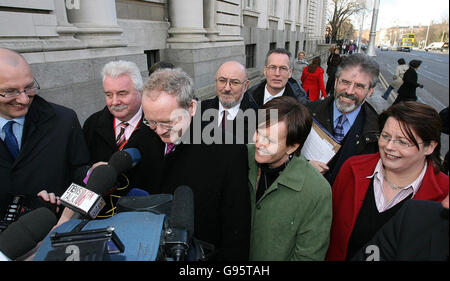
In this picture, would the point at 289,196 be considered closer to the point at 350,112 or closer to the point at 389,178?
the point at 389,178

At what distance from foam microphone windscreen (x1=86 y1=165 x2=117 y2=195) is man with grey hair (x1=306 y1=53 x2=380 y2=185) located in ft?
5.16

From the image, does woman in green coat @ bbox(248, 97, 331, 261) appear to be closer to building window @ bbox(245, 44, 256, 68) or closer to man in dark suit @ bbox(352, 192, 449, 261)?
man in dark suit @ bbox(352, 192, 449, 261)

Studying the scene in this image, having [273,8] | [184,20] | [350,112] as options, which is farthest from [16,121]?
[273,8]

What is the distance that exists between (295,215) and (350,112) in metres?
Result: 1.30

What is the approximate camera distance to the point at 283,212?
1.58 metres

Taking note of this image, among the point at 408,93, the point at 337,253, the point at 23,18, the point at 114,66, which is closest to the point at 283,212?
the point at 337,253

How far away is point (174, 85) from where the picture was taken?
148 centimetres

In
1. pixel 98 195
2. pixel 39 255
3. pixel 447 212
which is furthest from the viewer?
pixel 98 195

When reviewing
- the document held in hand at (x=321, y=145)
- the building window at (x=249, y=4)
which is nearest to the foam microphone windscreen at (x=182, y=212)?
the document held in hand at (x=321, y=145)

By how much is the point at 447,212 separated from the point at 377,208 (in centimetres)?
109

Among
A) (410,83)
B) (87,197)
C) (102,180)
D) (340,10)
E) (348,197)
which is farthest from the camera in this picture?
(340,10)

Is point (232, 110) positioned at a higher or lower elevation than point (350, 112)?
lower

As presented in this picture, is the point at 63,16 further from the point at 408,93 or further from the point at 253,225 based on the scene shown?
the point at 408,93
